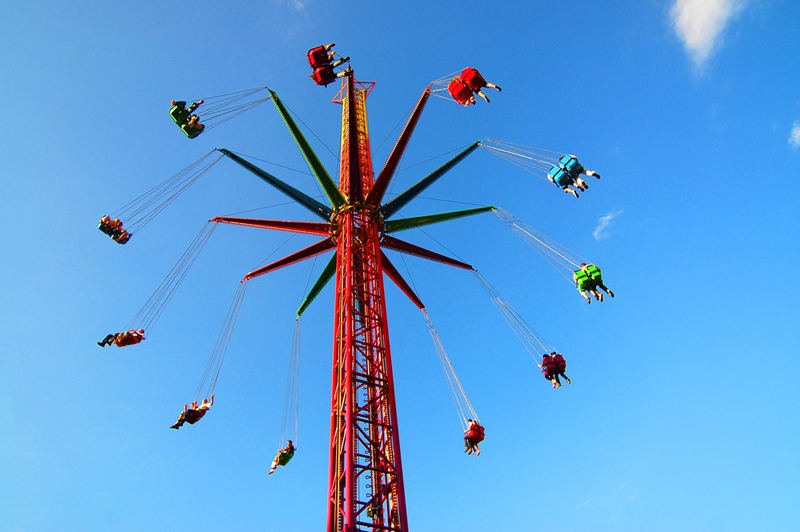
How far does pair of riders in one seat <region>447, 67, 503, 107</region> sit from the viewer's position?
1938cm

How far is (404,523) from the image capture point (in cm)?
1623

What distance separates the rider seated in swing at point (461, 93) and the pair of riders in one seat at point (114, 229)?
1567 centimetres

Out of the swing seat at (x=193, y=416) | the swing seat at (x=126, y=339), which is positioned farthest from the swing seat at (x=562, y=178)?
the swing seat at (x=126, y=339)

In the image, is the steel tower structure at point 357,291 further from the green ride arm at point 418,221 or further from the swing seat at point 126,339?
the swing seat at point 126,339

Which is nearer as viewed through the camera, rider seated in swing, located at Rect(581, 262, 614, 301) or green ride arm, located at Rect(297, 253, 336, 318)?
rider seated in swing, located at Rect(581, 262, 614, 301)

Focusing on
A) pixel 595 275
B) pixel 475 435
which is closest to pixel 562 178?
pixel 595 275

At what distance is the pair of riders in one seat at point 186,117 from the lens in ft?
70.3

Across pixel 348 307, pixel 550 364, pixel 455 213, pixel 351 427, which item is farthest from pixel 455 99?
pixel 351 427

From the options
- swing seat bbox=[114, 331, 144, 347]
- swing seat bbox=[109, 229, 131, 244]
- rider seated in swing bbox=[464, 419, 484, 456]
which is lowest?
rider seated in swing bbox=[464, 419, 484, 456]

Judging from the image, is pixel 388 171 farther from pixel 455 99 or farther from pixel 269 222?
pixel 269 222

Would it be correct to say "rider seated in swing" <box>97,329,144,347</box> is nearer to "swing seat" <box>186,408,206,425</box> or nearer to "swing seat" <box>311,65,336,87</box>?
"swing seat" <box>186,408,206,425</box>

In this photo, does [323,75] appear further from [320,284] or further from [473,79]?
[320,284]

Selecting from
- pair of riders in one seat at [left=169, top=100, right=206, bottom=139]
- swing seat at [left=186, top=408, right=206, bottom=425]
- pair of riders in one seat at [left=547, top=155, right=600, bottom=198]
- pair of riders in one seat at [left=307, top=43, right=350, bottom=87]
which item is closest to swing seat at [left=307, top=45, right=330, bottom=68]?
pair of riders in one seat at [left=307, top=43, right=350, bottom=87]

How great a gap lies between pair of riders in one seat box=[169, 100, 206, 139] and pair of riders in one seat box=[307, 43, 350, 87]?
16.7 feet
